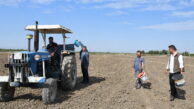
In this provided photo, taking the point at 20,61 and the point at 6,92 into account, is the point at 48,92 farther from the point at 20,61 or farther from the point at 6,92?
the point at 6,92

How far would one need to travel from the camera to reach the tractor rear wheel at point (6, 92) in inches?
311

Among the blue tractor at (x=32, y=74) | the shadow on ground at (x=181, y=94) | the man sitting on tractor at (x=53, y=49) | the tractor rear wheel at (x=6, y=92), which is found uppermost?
the man sitting on tractor at (x=53, y=49)

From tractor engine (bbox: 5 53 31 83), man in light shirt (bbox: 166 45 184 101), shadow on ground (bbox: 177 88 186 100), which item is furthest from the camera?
shadow on ground (bbox: 177 88 186 100)

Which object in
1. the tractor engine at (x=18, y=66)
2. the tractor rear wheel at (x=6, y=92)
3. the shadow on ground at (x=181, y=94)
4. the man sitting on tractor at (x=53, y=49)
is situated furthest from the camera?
the man sitting on tractor at (x=53, y=49)

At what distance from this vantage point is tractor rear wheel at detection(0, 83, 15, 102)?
7891 mm

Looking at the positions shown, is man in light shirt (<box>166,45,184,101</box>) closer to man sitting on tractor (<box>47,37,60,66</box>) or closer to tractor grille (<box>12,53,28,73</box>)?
man sitting on tractor (<box>47,37,60,66</box>)

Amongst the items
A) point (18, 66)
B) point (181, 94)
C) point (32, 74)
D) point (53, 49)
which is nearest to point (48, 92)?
point (32, 74)

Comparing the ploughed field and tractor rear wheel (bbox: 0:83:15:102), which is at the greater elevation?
tractor rear wheel (bbox: 0:83:15:102)

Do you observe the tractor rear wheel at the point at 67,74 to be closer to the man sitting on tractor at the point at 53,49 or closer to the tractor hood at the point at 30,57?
the man sitting on tractor at the point at 53,49

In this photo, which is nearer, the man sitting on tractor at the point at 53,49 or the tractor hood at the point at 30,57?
the tractor hood at the point at 30,57

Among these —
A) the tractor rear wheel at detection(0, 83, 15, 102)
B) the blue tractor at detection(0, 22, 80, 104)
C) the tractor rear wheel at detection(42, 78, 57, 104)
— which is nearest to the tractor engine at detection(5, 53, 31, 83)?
the blue tractor at detection(0, 22, 80, 104)

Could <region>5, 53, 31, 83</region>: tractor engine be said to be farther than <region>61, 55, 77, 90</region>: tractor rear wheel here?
No

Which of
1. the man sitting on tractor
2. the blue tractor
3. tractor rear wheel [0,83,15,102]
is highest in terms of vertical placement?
the man sitting on tractor

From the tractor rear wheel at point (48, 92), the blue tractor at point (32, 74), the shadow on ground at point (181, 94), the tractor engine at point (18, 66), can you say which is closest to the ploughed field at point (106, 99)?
the shadow on ground at point (181, 94)
